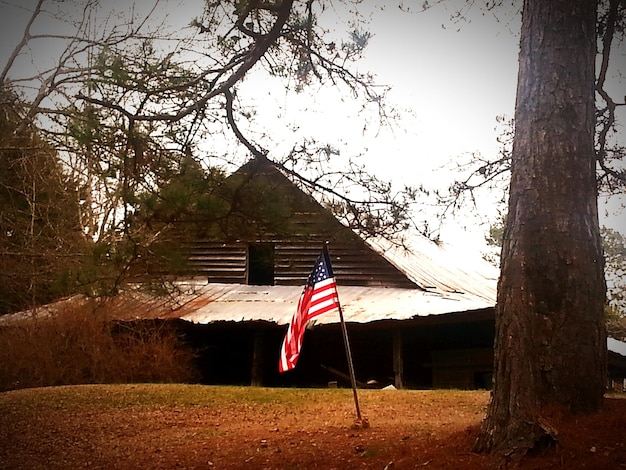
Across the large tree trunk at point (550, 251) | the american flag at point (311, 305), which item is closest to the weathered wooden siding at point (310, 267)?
the american flag at point (311, 305)

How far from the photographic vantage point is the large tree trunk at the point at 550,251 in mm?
3709

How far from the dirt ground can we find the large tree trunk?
0.18m

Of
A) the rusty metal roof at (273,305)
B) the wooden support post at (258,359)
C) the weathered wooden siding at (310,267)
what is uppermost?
the weathered wooden siding at (310,267)

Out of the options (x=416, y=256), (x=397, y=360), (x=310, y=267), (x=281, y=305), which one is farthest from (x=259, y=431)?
(x=416, y=256)

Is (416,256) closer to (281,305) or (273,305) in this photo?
(281,305)

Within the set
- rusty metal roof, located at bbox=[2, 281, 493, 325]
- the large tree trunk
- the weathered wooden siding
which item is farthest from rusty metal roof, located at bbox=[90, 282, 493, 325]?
the large tree trunk

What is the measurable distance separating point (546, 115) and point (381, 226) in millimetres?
2344

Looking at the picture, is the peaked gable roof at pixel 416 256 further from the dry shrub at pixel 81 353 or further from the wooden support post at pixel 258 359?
the dry shrub at pixel 81 353

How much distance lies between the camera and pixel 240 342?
14.5m

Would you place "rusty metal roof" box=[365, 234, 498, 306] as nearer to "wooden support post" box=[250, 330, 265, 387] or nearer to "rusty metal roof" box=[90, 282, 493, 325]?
"rusty metal roof" box=[90, 282, 493, 325]

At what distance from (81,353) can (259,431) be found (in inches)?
250

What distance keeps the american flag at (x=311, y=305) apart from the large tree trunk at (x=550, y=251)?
2180 mm

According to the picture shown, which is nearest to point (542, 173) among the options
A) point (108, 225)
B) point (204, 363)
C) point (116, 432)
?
point (108, 225)

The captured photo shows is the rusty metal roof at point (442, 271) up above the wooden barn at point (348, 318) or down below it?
above
